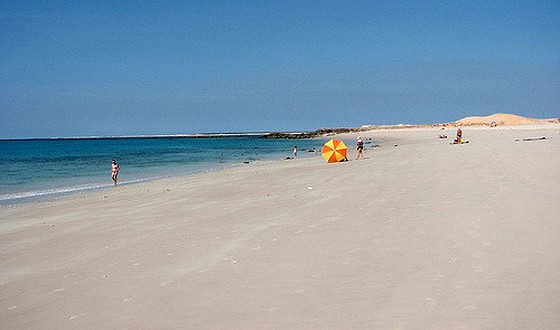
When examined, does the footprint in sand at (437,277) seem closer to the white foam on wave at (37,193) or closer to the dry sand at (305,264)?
the dry sand at (305,264)

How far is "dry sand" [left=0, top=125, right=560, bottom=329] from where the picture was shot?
509cm

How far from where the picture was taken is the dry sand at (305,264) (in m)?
5.09

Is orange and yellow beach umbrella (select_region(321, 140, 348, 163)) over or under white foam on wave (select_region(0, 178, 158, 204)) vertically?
over

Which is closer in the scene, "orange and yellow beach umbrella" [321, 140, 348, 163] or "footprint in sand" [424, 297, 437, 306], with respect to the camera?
"footprint in sand" [424, 297, 437, 306]

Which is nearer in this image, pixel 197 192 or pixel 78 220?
pixel 78 220

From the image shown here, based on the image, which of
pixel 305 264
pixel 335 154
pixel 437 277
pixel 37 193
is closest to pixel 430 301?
pixel 437 277

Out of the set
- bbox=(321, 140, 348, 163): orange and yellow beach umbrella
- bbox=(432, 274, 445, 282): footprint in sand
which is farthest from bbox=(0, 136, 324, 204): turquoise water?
bbox=(432, 274, 445, 282): footprint in sand

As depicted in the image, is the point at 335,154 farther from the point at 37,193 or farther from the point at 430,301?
the point at 430,301

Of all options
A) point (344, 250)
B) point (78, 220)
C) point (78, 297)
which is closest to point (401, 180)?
point (344, 250)

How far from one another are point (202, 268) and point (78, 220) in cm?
721

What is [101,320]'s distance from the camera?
5.33 meters

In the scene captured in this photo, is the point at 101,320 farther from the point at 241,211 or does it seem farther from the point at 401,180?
the point at 401,180

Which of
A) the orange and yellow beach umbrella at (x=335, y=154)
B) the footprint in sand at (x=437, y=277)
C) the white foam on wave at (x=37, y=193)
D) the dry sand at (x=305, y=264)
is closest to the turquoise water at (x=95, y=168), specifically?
the white foam on wave at (x=37, y=193)

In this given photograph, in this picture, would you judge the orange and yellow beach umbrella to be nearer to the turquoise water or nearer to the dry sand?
the turquoise water
